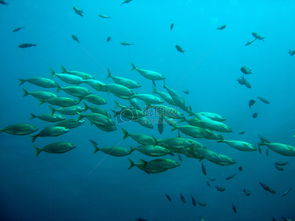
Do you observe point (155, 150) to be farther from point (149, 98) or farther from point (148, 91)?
point (148, 91)

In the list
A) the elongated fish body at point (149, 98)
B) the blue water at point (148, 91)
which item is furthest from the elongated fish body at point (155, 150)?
the blue water at point (148, 91)

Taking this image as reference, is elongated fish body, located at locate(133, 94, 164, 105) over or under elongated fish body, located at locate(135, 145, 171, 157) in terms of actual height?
over

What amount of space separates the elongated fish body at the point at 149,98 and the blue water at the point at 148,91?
12791 mm

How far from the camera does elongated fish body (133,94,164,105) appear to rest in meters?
5.94

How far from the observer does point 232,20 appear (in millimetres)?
34031

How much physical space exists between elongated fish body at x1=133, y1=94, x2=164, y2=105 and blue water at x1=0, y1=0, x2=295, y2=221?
12.8 m

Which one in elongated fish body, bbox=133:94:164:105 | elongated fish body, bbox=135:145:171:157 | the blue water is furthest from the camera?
the blue water

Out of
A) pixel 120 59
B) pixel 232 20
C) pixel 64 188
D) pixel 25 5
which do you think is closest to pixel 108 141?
pixel 64 188

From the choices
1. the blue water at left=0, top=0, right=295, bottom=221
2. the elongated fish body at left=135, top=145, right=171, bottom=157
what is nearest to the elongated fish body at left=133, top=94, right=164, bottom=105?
the elongated fish body at left=135, top=145, right=171, bottom=157

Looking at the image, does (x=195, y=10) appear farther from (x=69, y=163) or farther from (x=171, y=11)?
(x=69, y=163)

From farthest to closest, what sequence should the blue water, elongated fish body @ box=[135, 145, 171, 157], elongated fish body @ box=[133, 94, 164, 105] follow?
the blue water
elongated fish body @ box=[133, 94, 164, 105]
elongated fish body @ box=[135, 145, 171, 157]

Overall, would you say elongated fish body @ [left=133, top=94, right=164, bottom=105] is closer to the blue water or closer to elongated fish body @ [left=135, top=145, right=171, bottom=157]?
elongated fish body @ [left=135, top=145, right=171, bottom=157]

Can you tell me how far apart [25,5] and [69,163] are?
1853 cm

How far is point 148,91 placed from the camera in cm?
2464
